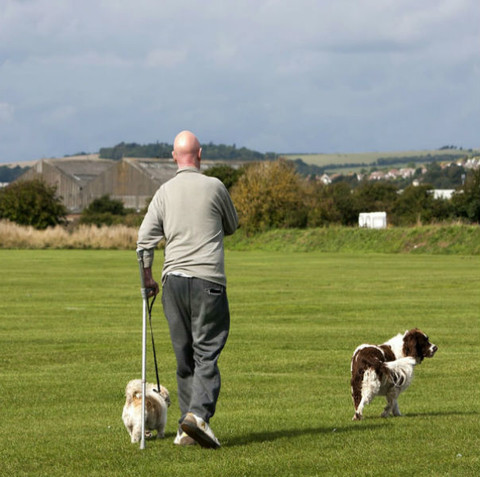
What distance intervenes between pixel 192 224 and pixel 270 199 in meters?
76.6

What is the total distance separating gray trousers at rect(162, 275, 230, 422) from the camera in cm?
841

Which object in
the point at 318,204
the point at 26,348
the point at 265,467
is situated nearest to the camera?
the point at 265,467

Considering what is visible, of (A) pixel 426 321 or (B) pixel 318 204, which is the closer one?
(A) pixel 426 321

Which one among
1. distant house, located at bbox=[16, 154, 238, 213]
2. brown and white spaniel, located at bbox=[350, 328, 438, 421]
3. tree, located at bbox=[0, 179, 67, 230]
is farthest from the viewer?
distant house, located at bbox=[16, 154, 238, 213]

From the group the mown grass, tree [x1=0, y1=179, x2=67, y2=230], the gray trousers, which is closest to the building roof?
tree [x1=0, y1=179, x2=67, y2=230]

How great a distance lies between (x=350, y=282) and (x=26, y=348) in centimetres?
2101

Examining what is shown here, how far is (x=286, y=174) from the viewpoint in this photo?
8856cm

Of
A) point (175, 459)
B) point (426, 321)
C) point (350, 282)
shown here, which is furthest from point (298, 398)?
point (350, 282)

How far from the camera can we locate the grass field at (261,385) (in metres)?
8.07

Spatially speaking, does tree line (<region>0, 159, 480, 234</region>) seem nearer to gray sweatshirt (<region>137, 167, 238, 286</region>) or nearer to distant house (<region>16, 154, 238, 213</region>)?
distant house (<region>16, 154, 238, 213</region>)

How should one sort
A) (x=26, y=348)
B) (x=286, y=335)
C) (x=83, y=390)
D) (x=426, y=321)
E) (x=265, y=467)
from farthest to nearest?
(x=426, y=321) → (x=286, y=335) → (x=26, y=348) → (x=83, y=390) → (x=265, y=467)

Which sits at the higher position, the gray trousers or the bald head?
the bald head

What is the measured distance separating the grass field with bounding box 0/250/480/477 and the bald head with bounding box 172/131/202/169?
241 cm

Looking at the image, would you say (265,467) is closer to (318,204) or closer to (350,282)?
(350,282)
